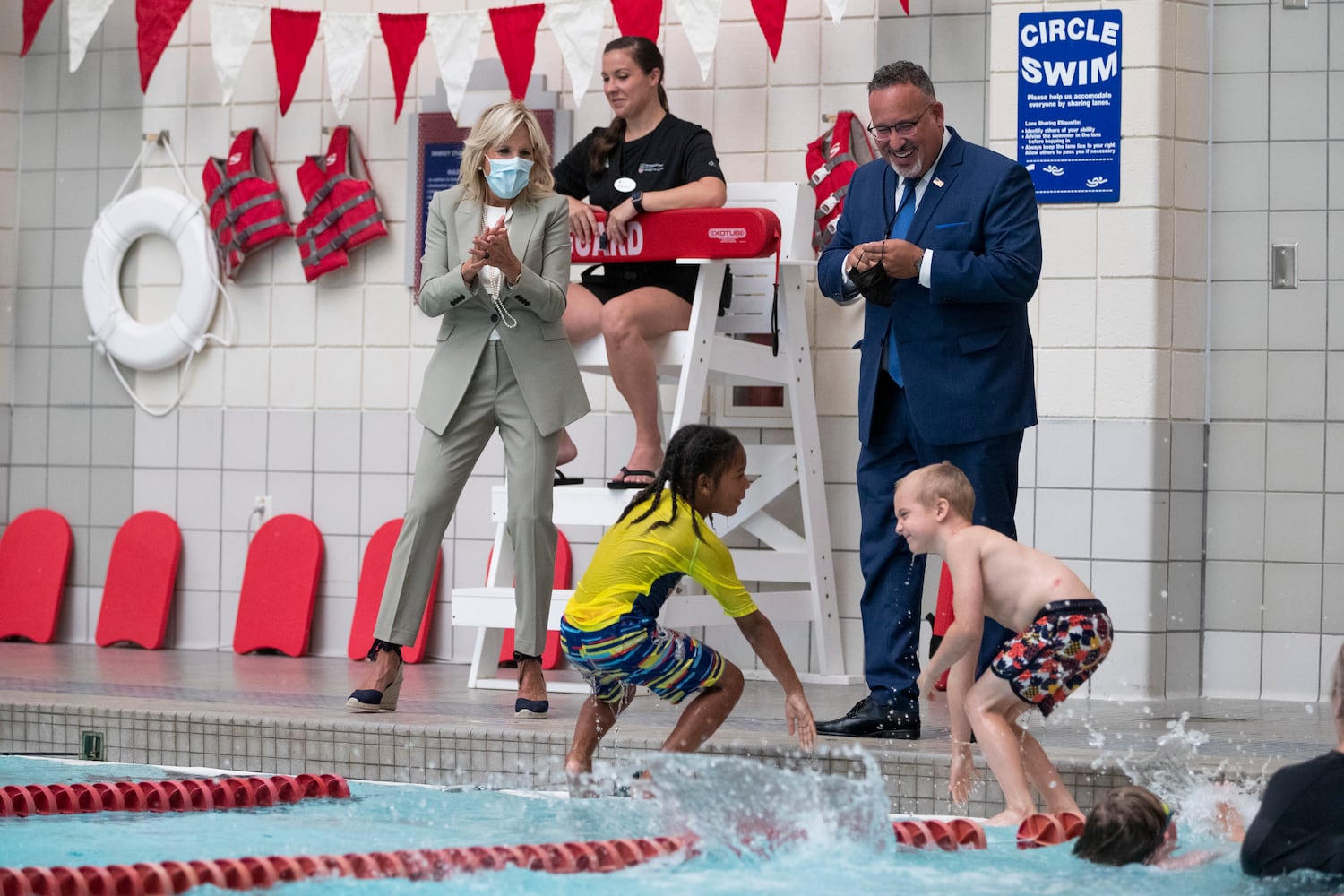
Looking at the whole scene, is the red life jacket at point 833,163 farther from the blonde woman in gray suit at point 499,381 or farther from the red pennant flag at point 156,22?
the red pennant flag at point 156,22

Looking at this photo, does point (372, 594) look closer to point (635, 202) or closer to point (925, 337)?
point (635, 202)

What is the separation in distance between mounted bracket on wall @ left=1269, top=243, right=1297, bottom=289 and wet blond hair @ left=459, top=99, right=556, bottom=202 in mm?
2840

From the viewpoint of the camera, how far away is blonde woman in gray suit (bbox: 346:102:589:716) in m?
5.24

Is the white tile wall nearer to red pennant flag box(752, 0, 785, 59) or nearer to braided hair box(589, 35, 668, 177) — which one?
red pennant flag box(752, 0, 785, 59)

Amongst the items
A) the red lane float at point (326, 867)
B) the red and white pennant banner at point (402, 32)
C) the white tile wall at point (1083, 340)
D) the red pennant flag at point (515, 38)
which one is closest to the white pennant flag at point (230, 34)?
the red and white pennant banner at point (402, 32)

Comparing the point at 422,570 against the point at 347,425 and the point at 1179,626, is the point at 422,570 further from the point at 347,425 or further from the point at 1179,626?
the point at 1179,626

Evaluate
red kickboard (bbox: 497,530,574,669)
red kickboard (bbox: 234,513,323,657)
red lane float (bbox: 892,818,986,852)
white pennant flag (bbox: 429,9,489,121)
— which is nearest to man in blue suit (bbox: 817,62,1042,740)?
red lane float (bbox: 892,818,986,852)

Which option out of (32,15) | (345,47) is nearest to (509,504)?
(345,47)

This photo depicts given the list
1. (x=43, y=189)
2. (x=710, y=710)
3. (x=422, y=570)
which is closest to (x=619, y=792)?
(x=710, y=710)

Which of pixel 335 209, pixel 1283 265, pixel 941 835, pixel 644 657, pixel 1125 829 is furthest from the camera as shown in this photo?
pixel 335 209

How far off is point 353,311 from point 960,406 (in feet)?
11.8

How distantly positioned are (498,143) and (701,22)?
1.75m

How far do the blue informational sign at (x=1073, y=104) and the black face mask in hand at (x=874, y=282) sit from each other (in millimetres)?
1688

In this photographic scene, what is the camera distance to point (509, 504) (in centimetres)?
532
